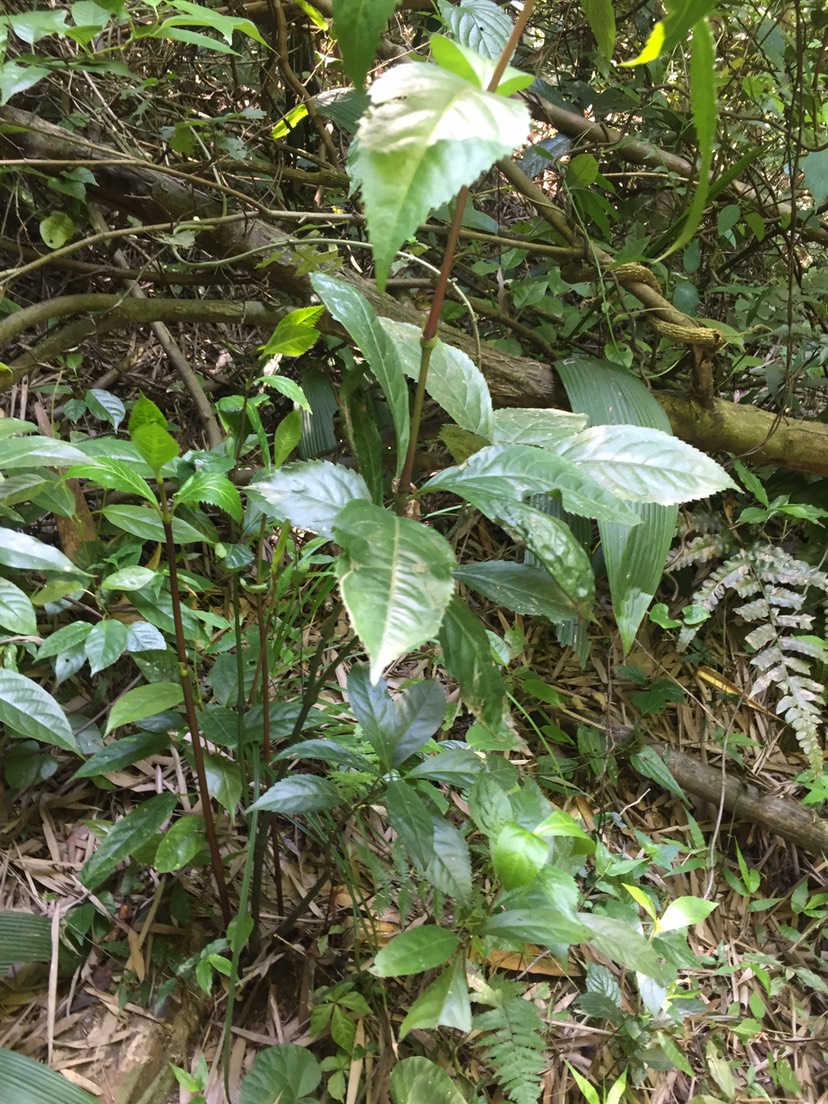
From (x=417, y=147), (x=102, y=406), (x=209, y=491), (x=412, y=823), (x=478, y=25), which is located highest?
(x=478, y=25)

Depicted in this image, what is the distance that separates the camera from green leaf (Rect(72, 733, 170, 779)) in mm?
679

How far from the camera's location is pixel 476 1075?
2.54 feet

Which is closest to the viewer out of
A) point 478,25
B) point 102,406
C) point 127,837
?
point 127,837

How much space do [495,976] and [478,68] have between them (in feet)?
2.98

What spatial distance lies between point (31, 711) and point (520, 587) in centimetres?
47

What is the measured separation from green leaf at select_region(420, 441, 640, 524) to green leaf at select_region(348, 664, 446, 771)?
Result: 253mm

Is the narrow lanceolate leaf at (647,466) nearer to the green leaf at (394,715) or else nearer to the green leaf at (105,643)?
the green leaf at (394,715)

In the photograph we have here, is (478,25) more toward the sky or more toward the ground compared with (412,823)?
more toward the sky

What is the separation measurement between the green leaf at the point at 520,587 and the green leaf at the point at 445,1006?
36 cm

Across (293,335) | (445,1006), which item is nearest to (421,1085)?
(445,1006)

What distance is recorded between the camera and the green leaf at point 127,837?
651mm

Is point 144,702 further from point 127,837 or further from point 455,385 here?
point 455,385

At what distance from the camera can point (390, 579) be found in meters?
0.35

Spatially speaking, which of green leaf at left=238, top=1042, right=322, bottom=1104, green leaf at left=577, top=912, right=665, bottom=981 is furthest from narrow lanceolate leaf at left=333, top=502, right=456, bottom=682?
green leaf at left=238, top=1042, right=322, bottom=1104
